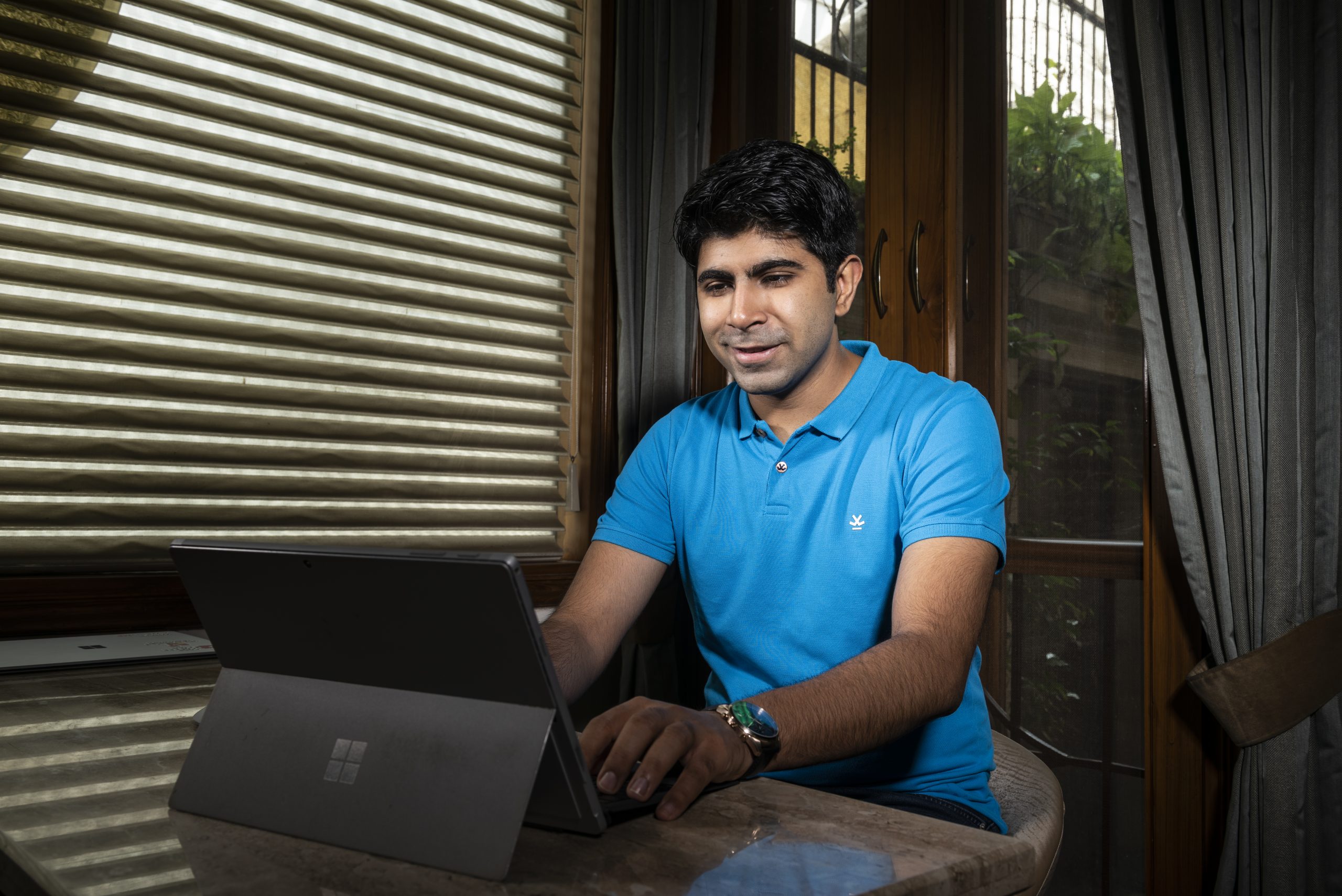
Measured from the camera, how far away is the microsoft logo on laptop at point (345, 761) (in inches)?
27.5

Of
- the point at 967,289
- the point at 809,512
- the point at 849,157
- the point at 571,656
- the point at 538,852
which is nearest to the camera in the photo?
the point at 538,852

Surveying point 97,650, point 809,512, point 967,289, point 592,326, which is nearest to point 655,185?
point 592,326

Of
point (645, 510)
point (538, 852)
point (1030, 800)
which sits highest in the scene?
point (645, 510)

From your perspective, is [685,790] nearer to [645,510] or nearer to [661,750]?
[661,750]

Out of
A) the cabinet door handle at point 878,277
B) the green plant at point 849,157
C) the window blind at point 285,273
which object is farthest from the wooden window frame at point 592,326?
the cabinet door handle at point 878,277

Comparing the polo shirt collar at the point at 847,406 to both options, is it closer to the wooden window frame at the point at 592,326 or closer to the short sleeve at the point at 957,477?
the short sleeve at the point at 957,477

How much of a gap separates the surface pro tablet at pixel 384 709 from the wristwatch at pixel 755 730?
0.62 feet

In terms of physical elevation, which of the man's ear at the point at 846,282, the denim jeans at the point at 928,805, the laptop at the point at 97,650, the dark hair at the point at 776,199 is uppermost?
the dark hair at the point at 776,199

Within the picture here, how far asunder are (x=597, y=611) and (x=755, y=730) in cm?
59

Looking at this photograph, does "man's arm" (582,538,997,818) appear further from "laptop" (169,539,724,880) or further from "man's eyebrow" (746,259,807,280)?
"man's eyebrow" (746,259,807,280)

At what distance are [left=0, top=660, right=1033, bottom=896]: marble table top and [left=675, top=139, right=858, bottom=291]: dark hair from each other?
2.81ft

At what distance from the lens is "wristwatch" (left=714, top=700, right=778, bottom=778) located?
830mm

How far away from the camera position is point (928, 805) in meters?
1.15

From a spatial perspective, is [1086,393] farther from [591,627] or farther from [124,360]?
[124,360]
